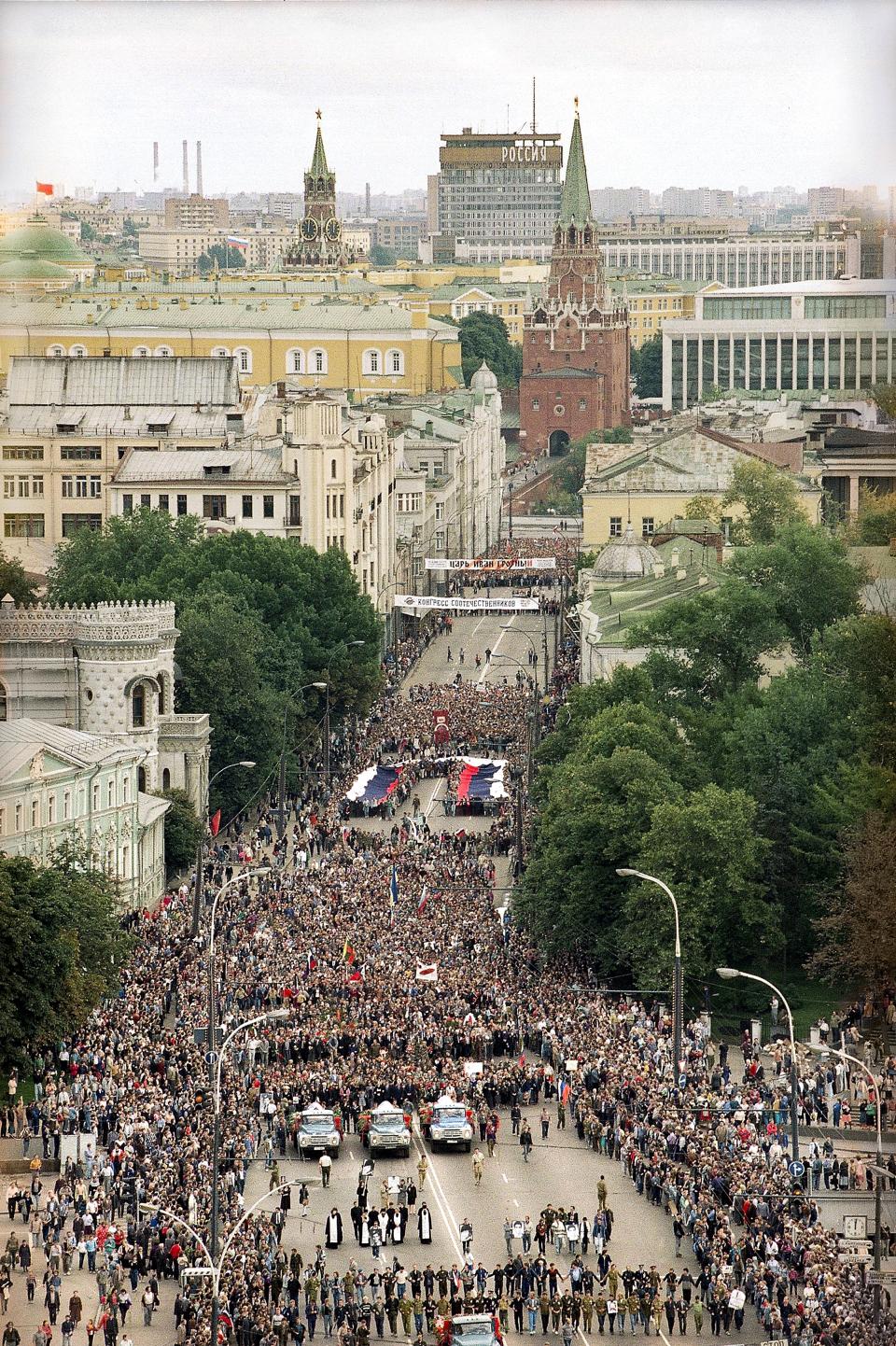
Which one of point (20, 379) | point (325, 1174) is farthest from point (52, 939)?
point (20, 379)

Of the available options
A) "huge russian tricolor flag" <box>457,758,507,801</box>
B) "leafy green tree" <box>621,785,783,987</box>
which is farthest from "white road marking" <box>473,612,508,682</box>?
"leafy green tree" <box>621,785,783,987</box>

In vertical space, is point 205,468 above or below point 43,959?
above

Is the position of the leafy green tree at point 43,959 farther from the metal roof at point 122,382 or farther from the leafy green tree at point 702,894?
the metal roof at point 122,382

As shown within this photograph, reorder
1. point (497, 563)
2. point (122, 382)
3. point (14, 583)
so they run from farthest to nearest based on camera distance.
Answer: point (497, 563) → point (122, 382) → point (14, 583)

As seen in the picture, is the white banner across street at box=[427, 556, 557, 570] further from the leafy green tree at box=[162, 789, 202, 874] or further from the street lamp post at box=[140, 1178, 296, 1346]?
the street lamp post at box=[140, 1178, 296, 1346]

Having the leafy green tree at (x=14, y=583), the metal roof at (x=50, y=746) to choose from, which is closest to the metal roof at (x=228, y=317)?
the leafy green tree at (x=14, y=583)

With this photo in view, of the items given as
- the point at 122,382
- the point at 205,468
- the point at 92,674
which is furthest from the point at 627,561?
the point at 122,382

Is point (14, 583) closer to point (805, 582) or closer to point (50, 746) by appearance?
point (805, 582)
